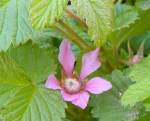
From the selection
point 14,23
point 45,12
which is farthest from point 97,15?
point 14,23

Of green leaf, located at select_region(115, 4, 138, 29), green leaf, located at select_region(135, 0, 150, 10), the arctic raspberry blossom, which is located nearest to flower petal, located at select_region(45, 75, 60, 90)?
the arctic raspberry blossom

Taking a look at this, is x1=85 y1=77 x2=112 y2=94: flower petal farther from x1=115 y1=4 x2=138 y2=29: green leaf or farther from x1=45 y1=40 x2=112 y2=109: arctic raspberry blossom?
x1=115 y1=4 x2=138 y2=29: green leaf

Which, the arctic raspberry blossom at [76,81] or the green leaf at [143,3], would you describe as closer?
the arctic raspberry blossom at [76,81]

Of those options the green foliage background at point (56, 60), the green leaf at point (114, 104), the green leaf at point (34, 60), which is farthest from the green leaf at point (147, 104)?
the green leaf at point (34, 60)

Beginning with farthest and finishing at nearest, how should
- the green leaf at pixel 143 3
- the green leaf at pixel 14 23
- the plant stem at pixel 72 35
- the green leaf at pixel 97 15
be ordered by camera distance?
the green leaf at pixel 143 3
the plant stem at pixel 72 35
the green leaf at pixel 14 23
the green leaf at pixel 97 15

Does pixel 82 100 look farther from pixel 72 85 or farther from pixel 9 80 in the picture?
pixel 9 80

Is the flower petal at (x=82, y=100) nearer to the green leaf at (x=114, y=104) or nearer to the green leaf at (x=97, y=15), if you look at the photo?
the green leaf at (x=114, y=104)

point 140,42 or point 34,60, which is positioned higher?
point 34,60

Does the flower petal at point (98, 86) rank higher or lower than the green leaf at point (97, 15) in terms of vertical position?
lower
